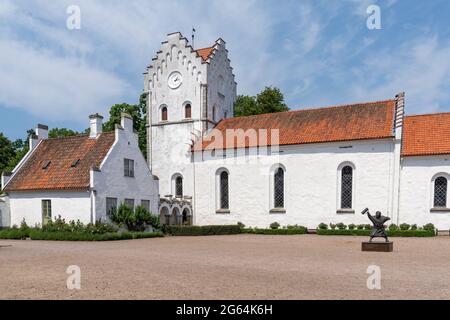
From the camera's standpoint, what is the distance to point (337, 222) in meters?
27.5

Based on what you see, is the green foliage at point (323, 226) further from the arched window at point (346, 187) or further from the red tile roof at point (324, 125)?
the red tile roof at point (324, 125)

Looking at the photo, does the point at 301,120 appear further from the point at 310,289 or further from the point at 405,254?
the point at 310,289

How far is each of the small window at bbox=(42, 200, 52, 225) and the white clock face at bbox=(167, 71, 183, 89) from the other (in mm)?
16656

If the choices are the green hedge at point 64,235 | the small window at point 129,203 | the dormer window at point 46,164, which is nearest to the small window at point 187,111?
the small window at point 129,203

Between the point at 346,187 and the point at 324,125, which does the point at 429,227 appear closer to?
the point at 346,187

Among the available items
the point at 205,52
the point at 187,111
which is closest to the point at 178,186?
the point at 187,111

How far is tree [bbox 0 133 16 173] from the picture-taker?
53062 millimetres

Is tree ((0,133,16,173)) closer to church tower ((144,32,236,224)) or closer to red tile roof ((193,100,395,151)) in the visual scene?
church tower ((144,32,236,224))

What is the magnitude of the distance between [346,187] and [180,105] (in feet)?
56.5

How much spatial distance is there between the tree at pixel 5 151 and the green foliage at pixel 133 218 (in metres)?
36.7

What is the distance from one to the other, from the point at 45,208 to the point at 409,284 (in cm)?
2299

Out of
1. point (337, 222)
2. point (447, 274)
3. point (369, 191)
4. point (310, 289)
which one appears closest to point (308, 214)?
point (337, 222)

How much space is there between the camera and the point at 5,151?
177ft

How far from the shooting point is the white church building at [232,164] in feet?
82.7
